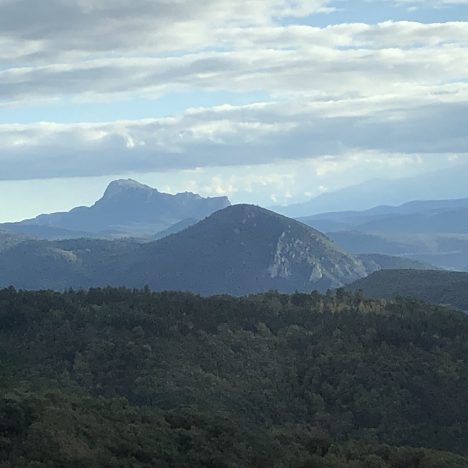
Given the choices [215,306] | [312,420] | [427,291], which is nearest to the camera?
[312,420]

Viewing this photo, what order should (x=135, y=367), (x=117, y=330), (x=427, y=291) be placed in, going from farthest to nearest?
(x=427, y=291), (x=117, y=330), (x=135, y=367)

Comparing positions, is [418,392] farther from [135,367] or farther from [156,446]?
[156,446]

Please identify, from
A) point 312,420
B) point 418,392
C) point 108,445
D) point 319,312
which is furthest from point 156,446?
point 319,312

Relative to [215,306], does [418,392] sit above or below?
below

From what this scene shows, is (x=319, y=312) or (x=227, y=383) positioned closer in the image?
(x=227, y=383)

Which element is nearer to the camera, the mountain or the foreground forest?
the foreground forest

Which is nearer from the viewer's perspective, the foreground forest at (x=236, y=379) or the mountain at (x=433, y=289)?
the foreground forest at (x=236, y=379)

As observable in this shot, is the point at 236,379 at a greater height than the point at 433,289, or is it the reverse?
the point at 433,289

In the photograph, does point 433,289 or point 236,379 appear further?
point 433,289
